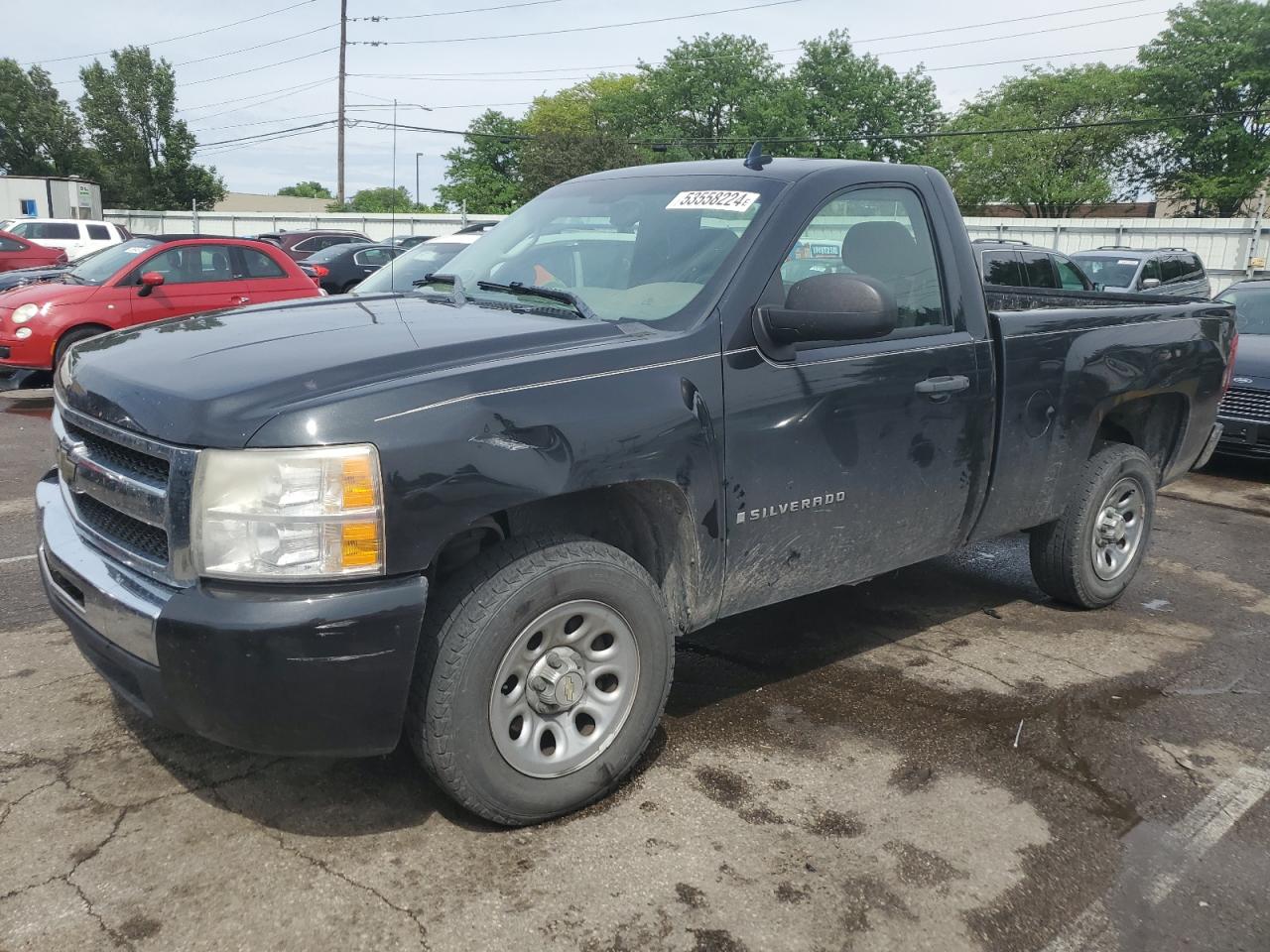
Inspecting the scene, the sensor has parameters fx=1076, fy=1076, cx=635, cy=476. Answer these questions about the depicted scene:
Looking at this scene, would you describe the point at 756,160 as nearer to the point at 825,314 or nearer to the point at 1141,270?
the point at 825,314

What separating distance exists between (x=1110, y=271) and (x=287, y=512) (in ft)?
49.0

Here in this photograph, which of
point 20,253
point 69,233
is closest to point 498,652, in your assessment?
point 20,253

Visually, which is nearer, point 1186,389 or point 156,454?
point 156,454

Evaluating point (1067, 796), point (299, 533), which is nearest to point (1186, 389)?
point (1067, 796)

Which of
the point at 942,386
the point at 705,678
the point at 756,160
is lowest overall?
the point at 705,678

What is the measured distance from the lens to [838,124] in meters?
70.3

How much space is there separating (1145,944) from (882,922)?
2.11 feet

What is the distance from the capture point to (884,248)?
4.00 m

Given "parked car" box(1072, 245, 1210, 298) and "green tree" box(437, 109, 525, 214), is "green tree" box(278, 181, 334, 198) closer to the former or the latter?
"green tree" box(437, 109, 525, 214)

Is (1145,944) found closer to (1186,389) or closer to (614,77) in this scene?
(1186,389)

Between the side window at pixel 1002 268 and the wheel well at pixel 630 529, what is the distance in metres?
9.59

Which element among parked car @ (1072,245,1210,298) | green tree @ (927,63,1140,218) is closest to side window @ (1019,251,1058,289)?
parked car @ (1072,245,1210,298)

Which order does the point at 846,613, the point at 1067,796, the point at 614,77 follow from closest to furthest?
the point at 1067,796, the point at 846,613, the point at 614,77

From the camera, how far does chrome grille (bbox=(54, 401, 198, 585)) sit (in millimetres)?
2607
